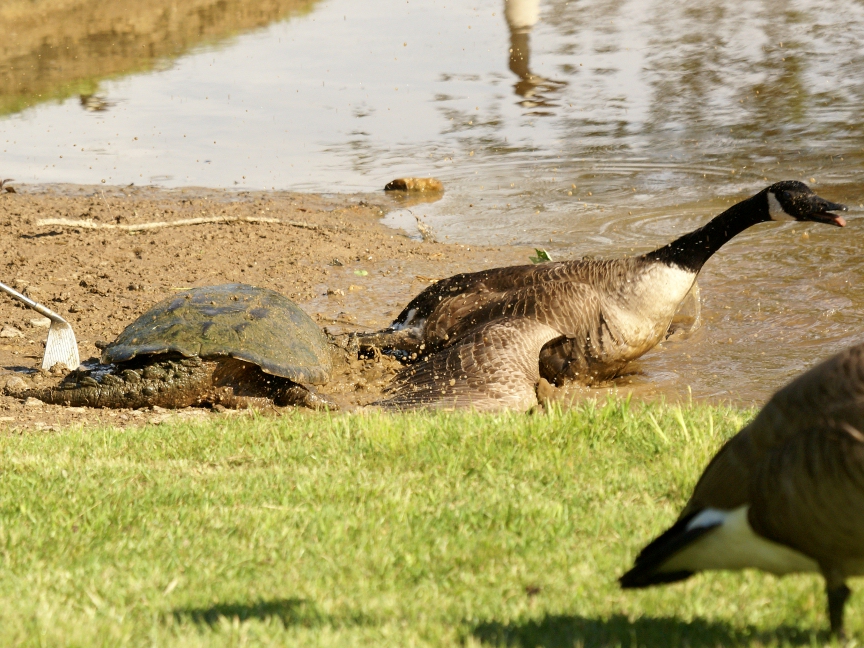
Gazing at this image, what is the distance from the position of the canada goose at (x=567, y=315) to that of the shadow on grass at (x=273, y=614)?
12.8 ft

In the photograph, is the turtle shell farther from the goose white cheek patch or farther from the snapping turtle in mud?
the goose white cheek patch

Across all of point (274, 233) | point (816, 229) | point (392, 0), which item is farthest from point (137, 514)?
point (392, 0)

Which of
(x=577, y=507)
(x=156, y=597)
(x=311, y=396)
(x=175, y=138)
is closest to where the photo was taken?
(x=156, y=597)

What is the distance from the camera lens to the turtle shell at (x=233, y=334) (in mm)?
7195

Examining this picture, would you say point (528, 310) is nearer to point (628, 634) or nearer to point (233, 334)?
point (233, 334)

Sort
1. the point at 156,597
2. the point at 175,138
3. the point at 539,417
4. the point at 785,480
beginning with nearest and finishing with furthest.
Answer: the point at 785,480, the point at 156,597, the point at 539,417, the point at 175,138

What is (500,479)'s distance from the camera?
4.62 m

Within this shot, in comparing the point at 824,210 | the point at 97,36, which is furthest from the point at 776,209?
the point at 97,36

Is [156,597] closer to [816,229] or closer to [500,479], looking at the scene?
[500,479]

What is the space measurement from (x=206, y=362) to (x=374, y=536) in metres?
3.75

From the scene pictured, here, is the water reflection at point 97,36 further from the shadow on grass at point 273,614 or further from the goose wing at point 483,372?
the shadow on grass at point 273,614

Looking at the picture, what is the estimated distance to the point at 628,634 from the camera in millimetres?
3059

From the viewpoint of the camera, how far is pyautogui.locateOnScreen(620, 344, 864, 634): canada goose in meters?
2.56

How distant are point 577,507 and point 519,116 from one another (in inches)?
613
